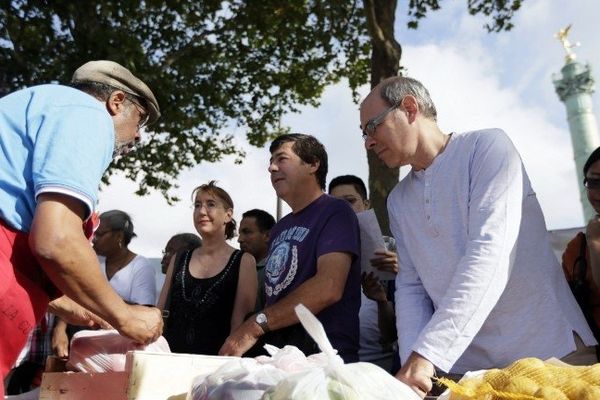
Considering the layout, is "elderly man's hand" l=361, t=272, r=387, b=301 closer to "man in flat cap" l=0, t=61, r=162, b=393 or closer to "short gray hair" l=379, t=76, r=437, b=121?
"short gray hair" l=379, t=76, r=437, b=121

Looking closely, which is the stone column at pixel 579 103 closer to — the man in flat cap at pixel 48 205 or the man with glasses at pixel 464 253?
the man with glasses at pixel 464 253

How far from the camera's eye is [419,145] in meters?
2.37

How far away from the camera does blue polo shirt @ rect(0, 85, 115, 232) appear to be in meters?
1.65

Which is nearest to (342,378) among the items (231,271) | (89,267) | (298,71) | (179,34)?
(89,267)

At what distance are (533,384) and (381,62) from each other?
22.9 feet

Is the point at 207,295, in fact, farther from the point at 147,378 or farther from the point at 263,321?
the point at 147,378

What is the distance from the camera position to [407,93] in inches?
94.0

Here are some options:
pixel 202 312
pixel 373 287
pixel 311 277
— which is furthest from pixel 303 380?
pixel 202 312

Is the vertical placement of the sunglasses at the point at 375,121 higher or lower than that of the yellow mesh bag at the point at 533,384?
higher

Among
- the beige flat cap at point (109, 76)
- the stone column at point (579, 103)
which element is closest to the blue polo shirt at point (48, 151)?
the beige flat cap at point (109, 76)

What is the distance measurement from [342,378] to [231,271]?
2.43 m

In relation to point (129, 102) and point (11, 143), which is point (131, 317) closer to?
point (11, 143)

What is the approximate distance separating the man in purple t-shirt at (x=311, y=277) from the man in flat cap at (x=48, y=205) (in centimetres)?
107

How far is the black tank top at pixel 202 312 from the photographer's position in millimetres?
3403
